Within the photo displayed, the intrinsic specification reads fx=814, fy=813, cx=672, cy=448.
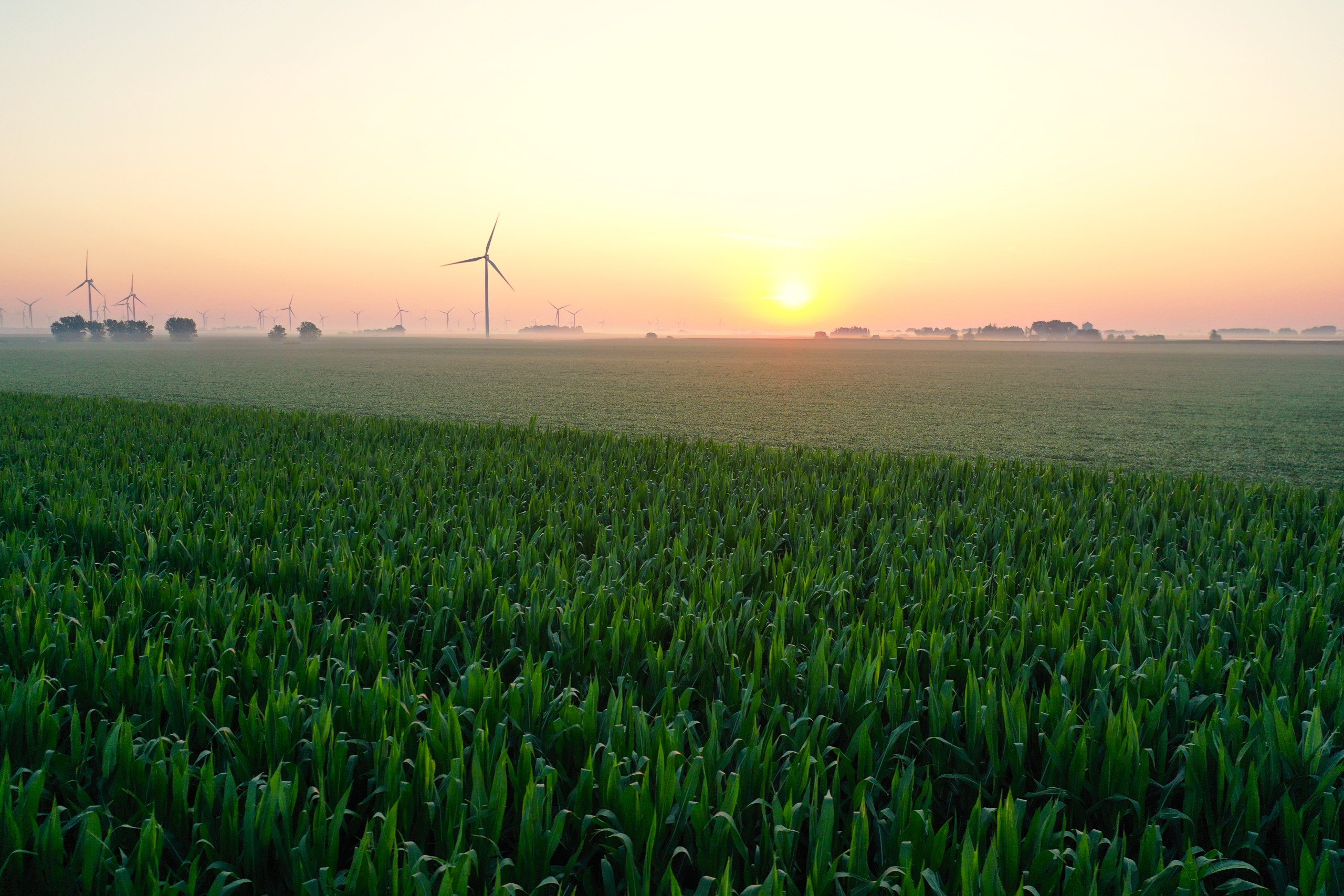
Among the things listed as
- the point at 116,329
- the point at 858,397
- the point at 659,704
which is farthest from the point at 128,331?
the point at 659,704

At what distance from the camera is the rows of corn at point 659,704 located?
2803 millimetres

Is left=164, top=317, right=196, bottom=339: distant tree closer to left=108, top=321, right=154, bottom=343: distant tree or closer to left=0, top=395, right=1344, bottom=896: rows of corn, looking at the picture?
left=108, top=321, right=154, bottom=343: distant tree

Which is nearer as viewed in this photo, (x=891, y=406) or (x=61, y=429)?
(x=61, y=429)

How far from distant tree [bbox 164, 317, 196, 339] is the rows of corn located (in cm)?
21806

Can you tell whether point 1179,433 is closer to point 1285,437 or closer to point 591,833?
point 1285,437

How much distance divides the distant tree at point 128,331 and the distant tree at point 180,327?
5203 millimetres

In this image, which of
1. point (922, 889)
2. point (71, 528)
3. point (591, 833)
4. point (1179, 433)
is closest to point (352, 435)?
point (71, 528)

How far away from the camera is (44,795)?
325cm

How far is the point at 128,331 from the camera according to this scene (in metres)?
195

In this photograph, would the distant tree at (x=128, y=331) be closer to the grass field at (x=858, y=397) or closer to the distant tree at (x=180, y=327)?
the distant tree at (x=180, y=327)

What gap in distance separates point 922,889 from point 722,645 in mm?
2147

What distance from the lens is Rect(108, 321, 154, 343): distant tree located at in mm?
194875

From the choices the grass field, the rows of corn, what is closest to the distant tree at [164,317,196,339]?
the grass field

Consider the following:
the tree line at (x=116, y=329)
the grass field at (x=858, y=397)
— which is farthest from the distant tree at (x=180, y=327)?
the grass field at (x=858, y=397)
